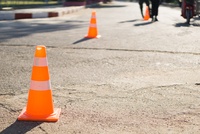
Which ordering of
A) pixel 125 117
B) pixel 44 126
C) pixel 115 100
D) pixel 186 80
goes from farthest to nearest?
1. pixel 186 80
2. pixel 115 100
3. pixel 125 117
4. pixel 44 126

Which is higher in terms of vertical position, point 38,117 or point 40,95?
point 40,95

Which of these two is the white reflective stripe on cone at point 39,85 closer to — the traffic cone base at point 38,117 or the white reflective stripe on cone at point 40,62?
the white reflective stripe on cone at point 40,62

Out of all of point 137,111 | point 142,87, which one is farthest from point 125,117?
point 142,87

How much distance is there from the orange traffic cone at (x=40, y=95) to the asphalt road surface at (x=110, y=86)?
14 centimetres

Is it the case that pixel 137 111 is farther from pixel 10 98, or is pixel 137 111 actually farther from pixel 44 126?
pixel 10 98

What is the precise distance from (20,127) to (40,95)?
0.43 m

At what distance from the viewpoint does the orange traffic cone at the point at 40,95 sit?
3.72 meters

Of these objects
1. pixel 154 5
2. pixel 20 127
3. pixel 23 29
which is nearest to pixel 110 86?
pixel 20 127

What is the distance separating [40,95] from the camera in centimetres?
376

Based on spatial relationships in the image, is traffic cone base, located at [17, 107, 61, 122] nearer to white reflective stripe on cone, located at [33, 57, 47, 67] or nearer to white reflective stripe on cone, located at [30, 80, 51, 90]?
white reflective stripe on cone, located at [30, 80, 51, 90]

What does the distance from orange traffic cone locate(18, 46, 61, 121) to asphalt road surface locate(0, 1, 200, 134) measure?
0.14m

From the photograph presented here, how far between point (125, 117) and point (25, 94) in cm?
146

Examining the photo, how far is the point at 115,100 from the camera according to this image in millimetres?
4355

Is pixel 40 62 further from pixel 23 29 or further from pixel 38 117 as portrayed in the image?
pixel 23 29
